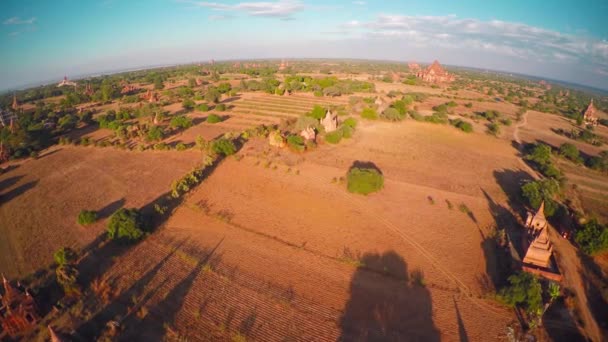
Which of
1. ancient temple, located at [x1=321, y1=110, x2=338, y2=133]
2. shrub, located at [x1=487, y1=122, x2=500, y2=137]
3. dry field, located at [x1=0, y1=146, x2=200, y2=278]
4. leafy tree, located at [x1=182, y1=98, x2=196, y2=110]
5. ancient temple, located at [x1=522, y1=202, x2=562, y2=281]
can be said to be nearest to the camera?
ancient temple, located at [x1=522, y1=202, x2=562, y2=281]

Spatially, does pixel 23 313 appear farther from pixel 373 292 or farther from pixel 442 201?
pixel 442 201

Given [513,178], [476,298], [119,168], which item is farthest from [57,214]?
[513,178]

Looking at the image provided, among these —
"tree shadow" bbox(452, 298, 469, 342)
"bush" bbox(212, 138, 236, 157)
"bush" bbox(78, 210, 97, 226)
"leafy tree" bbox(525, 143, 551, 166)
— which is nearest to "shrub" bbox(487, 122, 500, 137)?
"leafy tree" bbox(525, 143, 551, 166)

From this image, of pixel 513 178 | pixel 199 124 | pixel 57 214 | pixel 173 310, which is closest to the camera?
pixel 173 310

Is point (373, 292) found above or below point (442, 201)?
below

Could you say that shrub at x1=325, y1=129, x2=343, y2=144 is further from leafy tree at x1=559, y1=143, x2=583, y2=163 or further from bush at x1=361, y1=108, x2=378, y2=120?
leafy tree at x1=559, y1=143, x2=583, y2=163

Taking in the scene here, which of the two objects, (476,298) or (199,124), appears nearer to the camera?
(476,298)

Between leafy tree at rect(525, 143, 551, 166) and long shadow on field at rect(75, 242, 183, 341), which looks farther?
leafy tree at rect(525, 143, 551, 166)

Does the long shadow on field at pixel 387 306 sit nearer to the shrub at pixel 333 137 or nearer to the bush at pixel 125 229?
the bush at pixel 125 229
